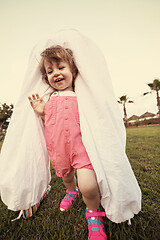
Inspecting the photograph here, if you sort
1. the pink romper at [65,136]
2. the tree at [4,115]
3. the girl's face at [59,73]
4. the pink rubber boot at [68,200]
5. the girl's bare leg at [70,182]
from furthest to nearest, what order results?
1. the tree at [4,115]
2. the girl's bare leg at [70,182]
3. the pink rubber boot at [68,200]
4. the girl's face at [59,73]
5. the pink romper at [65,136]

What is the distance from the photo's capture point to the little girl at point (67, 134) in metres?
1.14

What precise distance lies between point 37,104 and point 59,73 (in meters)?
0.42

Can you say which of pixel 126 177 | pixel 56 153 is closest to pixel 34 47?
pixel 56 153

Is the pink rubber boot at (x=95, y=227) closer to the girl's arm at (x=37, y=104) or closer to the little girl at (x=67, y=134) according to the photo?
the little girl at (x=67, y=134)

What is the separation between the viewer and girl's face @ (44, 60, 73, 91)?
4.41ft

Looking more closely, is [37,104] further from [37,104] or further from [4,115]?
[4,115]

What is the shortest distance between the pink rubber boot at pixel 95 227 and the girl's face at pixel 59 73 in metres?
1.21

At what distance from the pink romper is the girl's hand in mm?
155

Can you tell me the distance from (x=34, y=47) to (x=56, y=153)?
1.19 meters

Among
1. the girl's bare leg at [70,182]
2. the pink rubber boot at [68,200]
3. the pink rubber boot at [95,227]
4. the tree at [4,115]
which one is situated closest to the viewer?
the pink rubber boot at [95,227]

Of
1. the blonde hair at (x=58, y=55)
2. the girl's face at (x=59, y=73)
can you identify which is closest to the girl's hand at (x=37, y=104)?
the girl's face at (x=59, y=73)

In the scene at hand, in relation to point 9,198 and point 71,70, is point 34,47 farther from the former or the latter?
point 9,198

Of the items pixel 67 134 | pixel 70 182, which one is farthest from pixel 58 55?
pixel 70 182

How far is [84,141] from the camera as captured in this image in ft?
4.02
